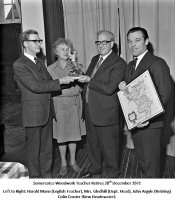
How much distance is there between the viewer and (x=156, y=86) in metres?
2.35

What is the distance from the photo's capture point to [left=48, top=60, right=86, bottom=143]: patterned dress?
3043mm

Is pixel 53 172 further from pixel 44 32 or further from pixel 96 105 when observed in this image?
pixel 44 32

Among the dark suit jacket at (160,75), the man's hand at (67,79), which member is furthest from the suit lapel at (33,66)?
the dark suit jacket at (160,75)

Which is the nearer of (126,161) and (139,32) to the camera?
(139,32)

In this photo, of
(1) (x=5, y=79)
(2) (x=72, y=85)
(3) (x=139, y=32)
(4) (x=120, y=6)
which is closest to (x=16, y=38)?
(1) (x=5, y=79)

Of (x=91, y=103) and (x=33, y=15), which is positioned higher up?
(x=33, y=15)

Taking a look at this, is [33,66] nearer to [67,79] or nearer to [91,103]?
[67,79]

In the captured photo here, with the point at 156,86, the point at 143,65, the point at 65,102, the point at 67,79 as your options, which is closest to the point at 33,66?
the point at 67,79

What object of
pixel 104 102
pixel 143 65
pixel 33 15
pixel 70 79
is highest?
pixel 33 15

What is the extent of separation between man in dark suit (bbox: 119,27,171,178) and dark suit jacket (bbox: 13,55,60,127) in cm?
80

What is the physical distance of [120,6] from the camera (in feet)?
12.1

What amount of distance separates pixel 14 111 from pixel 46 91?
4764 mm

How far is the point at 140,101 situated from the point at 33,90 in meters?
1.07

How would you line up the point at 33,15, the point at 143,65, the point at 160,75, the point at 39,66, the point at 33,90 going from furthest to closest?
the point at 33,15
the point at 39,66
the point at 33,90
the point at 143,65
the point at 160,75
